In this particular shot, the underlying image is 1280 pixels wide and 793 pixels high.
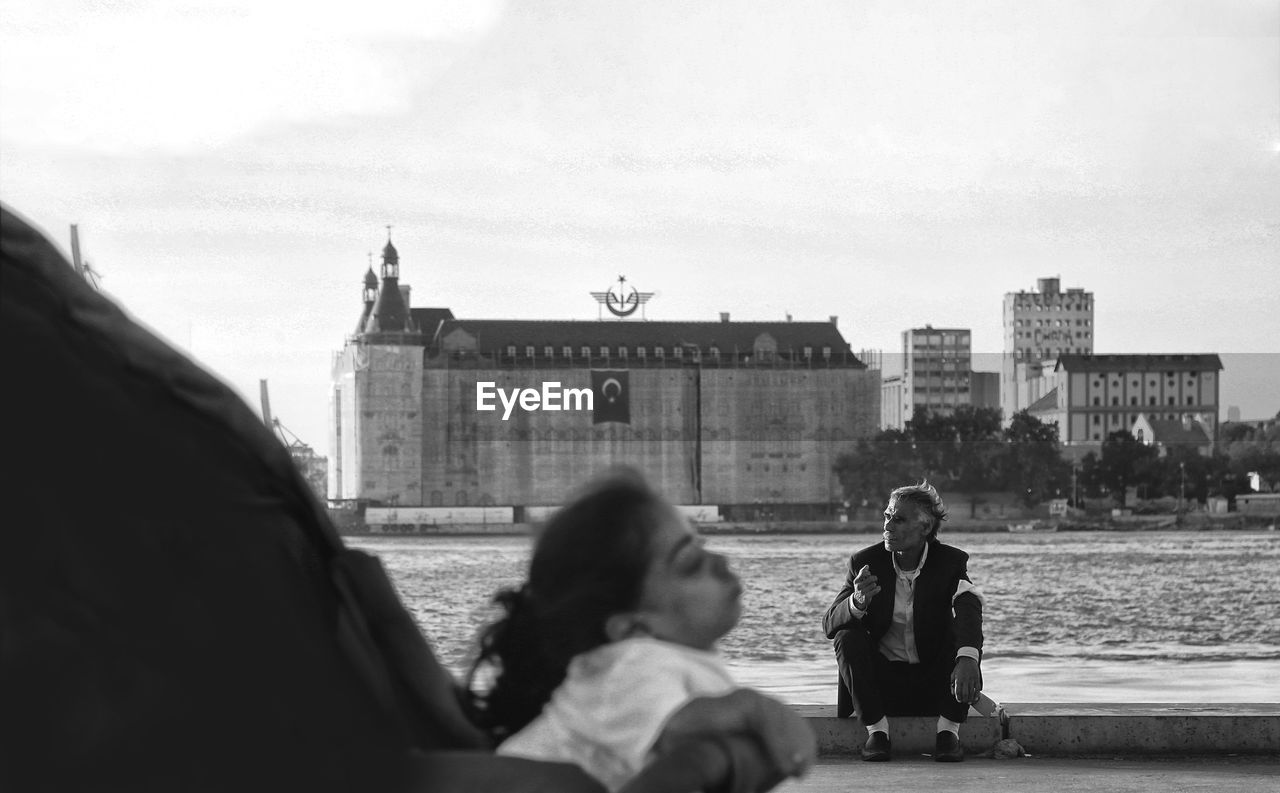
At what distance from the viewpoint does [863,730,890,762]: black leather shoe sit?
16.9ft

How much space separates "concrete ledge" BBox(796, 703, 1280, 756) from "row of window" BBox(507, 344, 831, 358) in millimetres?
77878

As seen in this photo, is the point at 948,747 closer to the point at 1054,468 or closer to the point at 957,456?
the point at 957,456

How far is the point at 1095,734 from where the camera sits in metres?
5.36

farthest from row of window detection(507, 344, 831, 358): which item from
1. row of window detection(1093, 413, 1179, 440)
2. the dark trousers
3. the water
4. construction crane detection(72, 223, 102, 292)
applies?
construction crane detection(72, 223, 102, 292)

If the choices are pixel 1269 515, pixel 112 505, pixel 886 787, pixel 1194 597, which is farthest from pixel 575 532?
pixel 1269 515

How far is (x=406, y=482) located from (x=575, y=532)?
7911cm

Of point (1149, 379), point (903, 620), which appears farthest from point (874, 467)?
point (903, 620)

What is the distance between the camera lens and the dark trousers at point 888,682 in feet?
16.9

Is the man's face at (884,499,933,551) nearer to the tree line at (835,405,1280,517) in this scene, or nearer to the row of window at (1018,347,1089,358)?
the tree line at (835,405,1280,517)

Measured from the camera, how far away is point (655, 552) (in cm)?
135

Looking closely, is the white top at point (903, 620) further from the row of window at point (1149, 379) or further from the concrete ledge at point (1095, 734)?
the row of window at point (1149, 379)

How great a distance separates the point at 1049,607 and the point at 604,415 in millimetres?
42894

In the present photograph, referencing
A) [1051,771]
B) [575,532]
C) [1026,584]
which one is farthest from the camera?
[1026,584]

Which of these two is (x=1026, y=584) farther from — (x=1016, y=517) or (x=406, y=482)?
(x=406, y=482)
